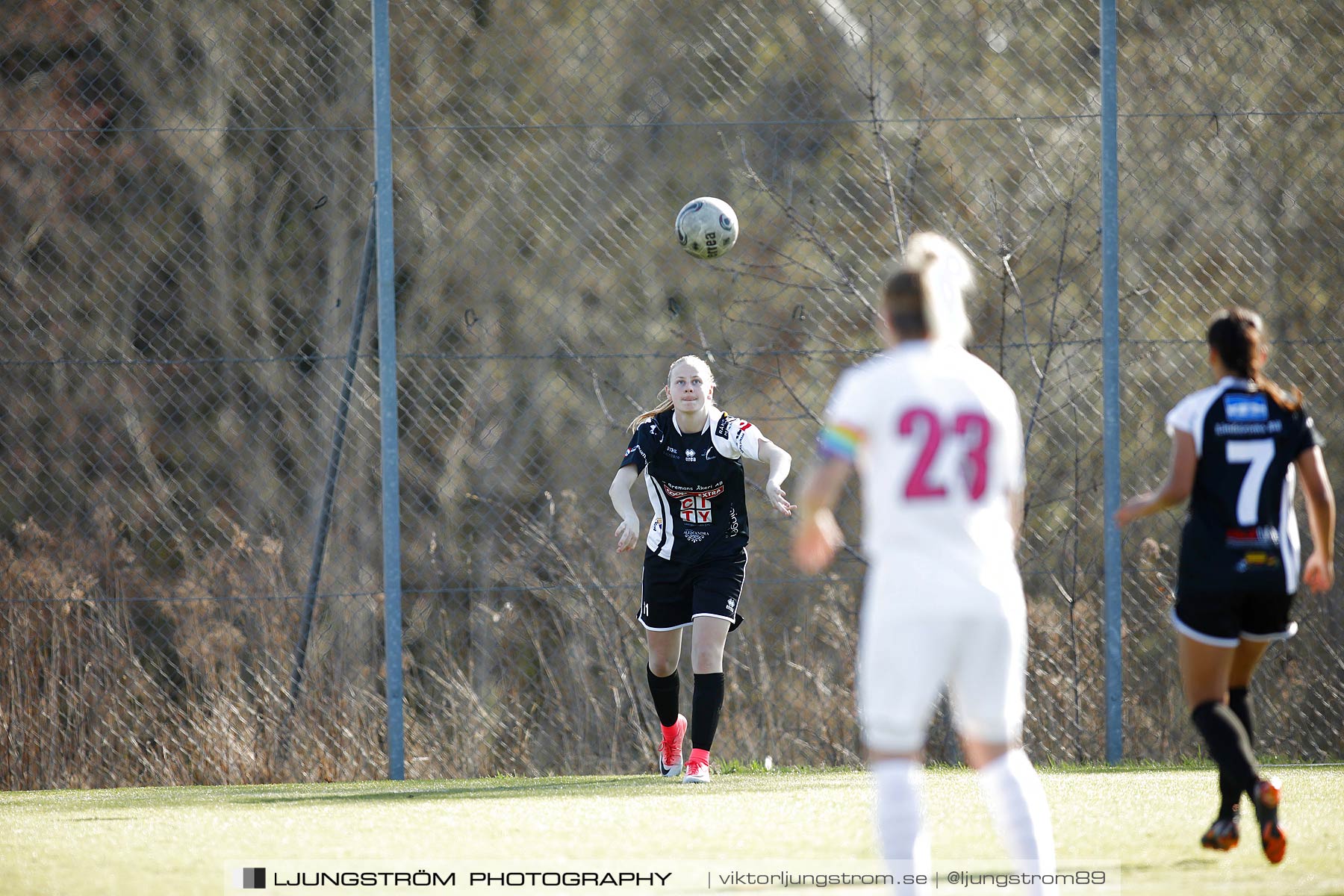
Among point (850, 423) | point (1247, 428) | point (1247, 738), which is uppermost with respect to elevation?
point (1247, 428)

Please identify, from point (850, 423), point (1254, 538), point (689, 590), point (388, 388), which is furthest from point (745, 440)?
point (850, 423)

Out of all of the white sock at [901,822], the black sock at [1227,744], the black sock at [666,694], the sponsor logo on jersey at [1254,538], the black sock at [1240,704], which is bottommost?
the white sock at [901,822]

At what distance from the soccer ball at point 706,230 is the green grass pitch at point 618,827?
7.65 feet

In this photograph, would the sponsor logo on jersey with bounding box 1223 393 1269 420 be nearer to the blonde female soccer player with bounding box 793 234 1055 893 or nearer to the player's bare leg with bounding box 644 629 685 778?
the blonde female soccer player with bounding box 793 234 1055 893

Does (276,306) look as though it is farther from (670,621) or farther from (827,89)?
(670,621)

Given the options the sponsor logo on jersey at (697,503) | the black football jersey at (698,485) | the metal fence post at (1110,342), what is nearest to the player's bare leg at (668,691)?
the black football jersey at (698,485)

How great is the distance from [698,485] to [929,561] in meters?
3.22

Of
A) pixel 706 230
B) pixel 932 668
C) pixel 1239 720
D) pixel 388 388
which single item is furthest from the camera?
pixel 706 230

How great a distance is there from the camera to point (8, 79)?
12.3m

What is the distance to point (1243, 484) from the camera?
3.94 metres

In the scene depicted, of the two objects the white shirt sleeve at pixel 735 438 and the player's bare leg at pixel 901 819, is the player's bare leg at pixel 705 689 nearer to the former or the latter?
the white shirt sleeve at pixel 735 438

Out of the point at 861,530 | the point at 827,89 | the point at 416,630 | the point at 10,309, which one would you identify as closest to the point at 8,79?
the point at 10,309

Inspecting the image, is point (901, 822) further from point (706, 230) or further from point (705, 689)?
point (706, 230)

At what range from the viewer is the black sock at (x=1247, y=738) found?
3938 millimetres
